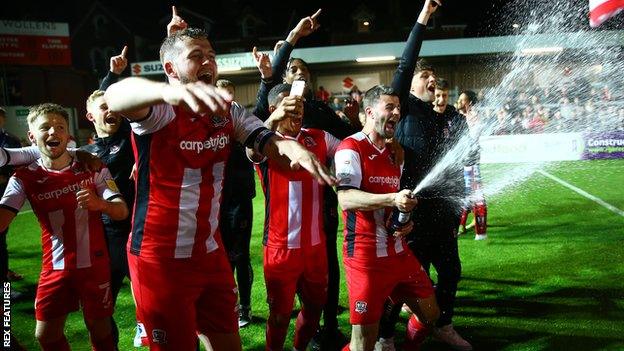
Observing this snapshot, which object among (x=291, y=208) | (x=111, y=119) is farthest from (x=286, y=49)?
(x=111, y=119)

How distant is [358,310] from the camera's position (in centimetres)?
371

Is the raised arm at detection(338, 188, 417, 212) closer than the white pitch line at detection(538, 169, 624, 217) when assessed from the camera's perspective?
Yes

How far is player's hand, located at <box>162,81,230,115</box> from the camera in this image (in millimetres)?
1981

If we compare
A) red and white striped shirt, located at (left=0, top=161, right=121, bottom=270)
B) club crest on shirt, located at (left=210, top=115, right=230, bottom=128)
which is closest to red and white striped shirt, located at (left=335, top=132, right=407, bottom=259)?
club crest on shirt, located at (left=210, top=115, right=230, bottom=128)

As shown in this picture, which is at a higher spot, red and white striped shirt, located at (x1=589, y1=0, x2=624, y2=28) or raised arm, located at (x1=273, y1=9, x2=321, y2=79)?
red and white striped shirt, located at (x1=589, y1=0, x2=624, y2=28)

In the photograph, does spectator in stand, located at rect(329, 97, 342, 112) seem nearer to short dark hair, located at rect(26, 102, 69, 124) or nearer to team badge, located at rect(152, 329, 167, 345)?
short dark hair, located at rect(26, 102, 69, 124)

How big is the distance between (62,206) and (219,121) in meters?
1.71

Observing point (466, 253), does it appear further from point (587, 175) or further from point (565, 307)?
point (587, 175)

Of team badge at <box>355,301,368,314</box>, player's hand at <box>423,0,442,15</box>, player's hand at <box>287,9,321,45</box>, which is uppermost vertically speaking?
player's hand at <box>423,0,442,15</box>

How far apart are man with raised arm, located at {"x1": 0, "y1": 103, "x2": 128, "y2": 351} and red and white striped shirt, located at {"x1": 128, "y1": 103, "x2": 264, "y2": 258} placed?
93cm

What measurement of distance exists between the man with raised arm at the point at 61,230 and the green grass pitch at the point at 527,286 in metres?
1.35

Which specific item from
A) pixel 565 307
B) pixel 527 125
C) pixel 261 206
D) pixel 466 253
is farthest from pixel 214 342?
pixel 527 125

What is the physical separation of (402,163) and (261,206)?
9.69m

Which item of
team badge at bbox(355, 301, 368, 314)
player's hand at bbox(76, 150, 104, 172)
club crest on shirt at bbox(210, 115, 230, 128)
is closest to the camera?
club crest on shirt at bbox(210, 115, 230, 128)
